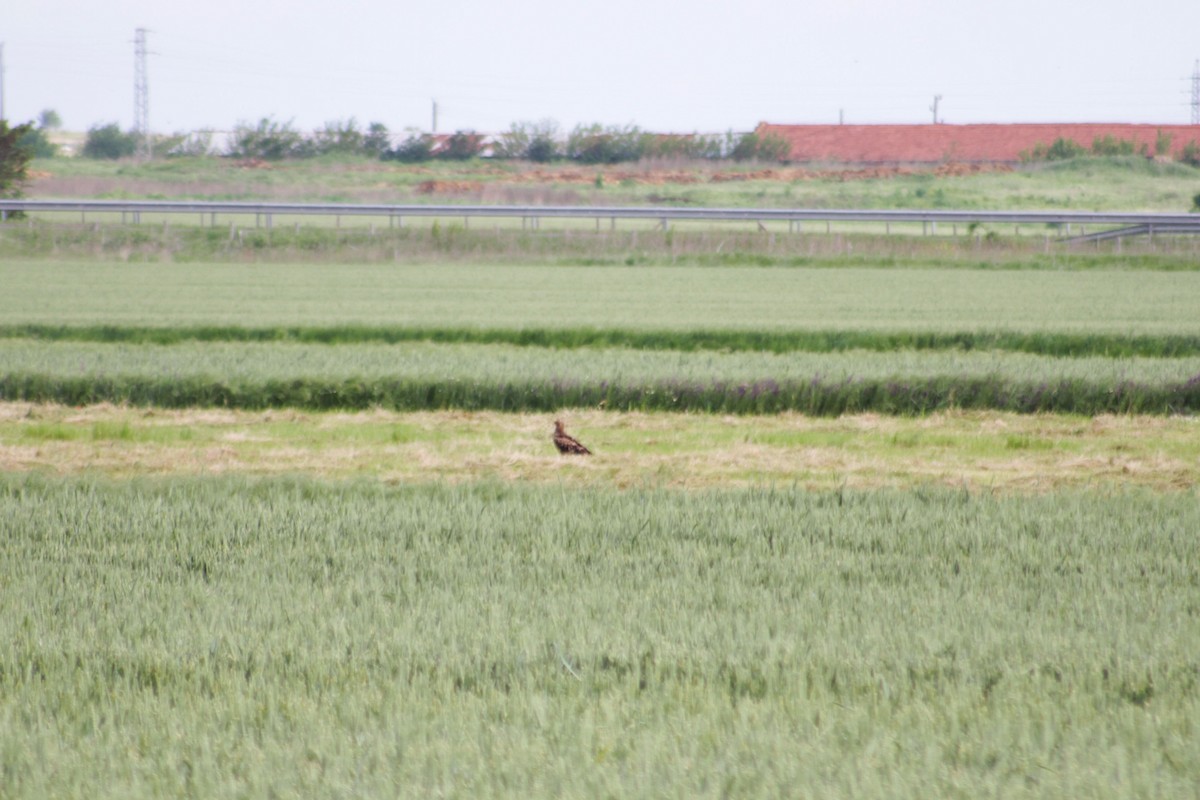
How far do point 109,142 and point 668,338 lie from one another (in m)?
75.4

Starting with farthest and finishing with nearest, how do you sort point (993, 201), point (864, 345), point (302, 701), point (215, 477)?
1. point (993, 201)
2. point (864, 345)
3. point (215, 477)
4. point (302, 701)

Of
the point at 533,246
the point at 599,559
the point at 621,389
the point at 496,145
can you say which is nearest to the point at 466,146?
the point at 496,145

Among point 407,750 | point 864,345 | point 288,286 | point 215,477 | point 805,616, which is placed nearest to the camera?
point 407,750

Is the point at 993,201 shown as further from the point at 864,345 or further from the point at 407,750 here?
the point at 407,750

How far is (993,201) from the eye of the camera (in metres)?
56.8

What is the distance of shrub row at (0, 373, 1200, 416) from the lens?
12.5m

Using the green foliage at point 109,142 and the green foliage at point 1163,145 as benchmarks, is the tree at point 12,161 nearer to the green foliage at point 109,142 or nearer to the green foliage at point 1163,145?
the green foliage at point 109,142

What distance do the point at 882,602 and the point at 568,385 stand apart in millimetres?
7661

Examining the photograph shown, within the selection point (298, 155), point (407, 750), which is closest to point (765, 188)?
point (298, 155)

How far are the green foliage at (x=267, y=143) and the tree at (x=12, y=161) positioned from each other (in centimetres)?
2523

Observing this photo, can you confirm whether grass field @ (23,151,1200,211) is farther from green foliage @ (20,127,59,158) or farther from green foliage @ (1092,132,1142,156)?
green foliage @ (1092,132,1142,156)

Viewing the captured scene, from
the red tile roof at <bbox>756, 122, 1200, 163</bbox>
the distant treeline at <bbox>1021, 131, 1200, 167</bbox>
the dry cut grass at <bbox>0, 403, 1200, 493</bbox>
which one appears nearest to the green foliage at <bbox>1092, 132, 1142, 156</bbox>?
the distant treeline at <bbox>1021, 131, 1200, 167</bbox>

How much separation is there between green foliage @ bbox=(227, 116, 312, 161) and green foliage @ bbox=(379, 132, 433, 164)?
508 cm

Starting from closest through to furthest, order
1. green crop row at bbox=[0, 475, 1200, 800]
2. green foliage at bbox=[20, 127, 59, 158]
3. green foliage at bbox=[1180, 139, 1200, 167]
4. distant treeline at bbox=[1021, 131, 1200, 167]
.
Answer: green crop row at bbox=[0, 475, 1200, 800] < green foliage at bbox=[1180, 139, 1200, 167] < distant treeline at bbox=[1021, 131, 1200, 167] < green foliage at bbox=[20, 127, 59, 158]
